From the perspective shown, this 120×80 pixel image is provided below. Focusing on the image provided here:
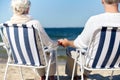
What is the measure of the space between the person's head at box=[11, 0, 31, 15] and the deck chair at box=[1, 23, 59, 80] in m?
0.25

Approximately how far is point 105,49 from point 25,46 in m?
0.94

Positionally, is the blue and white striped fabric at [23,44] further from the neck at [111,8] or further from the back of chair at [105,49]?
the neck at [111,8]

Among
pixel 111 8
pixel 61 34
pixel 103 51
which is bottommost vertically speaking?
pixel 61 34

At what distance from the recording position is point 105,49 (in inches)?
175

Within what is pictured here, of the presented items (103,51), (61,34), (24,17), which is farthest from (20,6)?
(61,34)

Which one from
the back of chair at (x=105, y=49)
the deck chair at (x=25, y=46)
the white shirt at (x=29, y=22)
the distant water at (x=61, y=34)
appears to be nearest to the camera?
the back of chair at (x=105, y=49)

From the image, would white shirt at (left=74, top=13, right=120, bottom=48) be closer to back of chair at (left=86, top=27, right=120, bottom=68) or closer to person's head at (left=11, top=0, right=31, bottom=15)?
back of chair at (left=86, top=27, right=120, bottom=68)

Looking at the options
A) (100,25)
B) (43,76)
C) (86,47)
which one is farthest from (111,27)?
(43,76)

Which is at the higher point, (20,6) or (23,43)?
(20,6)

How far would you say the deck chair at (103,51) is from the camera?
171 inches

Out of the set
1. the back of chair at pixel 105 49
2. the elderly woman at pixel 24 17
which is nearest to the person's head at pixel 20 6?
the elderly woman at pixel 24 17

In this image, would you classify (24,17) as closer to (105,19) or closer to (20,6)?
(20,6)

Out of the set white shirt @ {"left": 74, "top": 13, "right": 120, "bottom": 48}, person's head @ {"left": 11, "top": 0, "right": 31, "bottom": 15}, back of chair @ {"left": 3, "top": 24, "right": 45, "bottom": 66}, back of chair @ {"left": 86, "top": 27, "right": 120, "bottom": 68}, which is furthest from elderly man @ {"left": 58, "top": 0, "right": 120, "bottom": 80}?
person's head @ {"left": 11, "top": 0, "right": 31, "bottom": 15}

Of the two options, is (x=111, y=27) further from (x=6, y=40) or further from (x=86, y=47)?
(x=6, y=40)
